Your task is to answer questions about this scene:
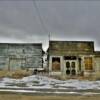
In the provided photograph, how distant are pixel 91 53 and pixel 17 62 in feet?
35.6

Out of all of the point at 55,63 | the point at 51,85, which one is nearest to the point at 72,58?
the point at 55,63

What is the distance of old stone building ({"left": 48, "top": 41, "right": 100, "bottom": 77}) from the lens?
121 feet

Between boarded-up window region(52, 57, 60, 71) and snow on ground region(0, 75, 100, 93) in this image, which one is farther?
boarded-up window region(52, 57, 60, 71)

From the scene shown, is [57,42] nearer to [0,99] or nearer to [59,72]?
[59,72]

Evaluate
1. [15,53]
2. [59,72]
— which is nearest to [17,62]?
[15,53]

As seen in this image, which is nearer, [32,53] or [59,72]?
[59,72]

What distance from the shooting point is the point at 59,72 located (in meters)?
37.1

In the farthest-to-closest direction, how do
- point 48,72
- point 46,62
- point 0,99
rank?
1. point 46,62
2. point 48,72
3. point 0,99

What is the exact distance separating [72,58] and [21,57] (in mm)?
7540

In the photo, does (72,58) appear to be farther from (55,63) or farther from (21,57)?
(21,57)

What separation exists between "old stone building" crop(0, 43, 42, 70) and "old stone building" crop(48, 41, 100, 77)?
312cm

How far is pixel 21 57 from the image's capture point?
39.3 meters

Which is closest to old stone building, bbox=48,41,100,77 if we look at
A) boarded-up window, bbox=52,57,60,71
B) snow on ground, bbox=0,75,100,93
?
boarded-up window, bbox=52,57,60,71

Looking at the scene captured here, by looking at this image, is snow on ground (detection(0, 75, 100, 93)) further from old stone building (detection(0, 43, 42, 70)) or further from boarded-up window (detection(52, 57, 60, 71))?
old stone building (detection(0, 43, 42, 70))
